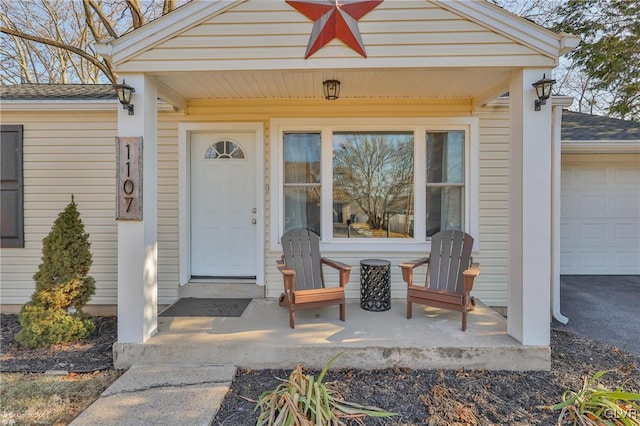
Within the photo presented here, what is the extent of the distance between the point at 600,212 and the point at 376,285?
15.4 feet

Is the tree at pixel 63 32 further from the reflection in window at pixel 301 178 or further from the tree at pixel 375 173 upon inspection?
the tree at pixel 375 173

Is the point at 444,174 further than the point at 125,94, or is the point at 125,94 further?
the point at 444,174

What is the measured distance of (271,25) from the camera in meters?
2.79

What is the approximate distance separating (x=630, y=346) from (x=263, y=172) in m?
4.22

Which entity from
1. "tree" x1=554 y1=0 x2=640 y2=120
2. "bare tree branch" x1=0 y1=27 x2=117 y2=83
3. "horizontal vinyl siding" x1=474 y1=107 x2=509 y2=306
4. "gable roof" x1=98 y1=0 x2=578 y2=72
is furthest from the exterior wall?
"tree" x1=554 y1=0 x2=640 y2=120

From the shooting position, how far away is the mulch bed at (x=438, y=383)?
2.17 m

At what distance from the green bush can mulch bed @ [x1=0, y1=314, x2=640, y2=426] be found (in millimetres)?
128

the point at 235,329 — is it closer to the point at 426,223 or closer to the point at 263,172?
the point at 263,172

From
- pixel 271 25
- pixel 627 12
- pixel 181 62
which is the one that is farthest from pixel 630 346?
pixel 627 12

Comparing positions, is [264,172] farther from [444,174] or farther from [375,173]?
[444,174]

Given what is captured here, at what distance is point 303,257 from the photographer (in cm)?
360

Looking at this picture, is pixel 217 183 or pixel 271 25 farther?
pixel 217 183

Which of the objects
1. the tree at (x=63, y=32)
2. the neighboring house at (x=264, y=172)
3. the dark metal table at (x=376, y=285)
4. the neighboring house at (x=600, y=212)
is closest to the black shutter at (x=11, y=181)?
the neighboring house at (x=264, y=172)

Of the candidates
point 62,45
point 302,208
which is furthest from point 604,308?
point 62,45
